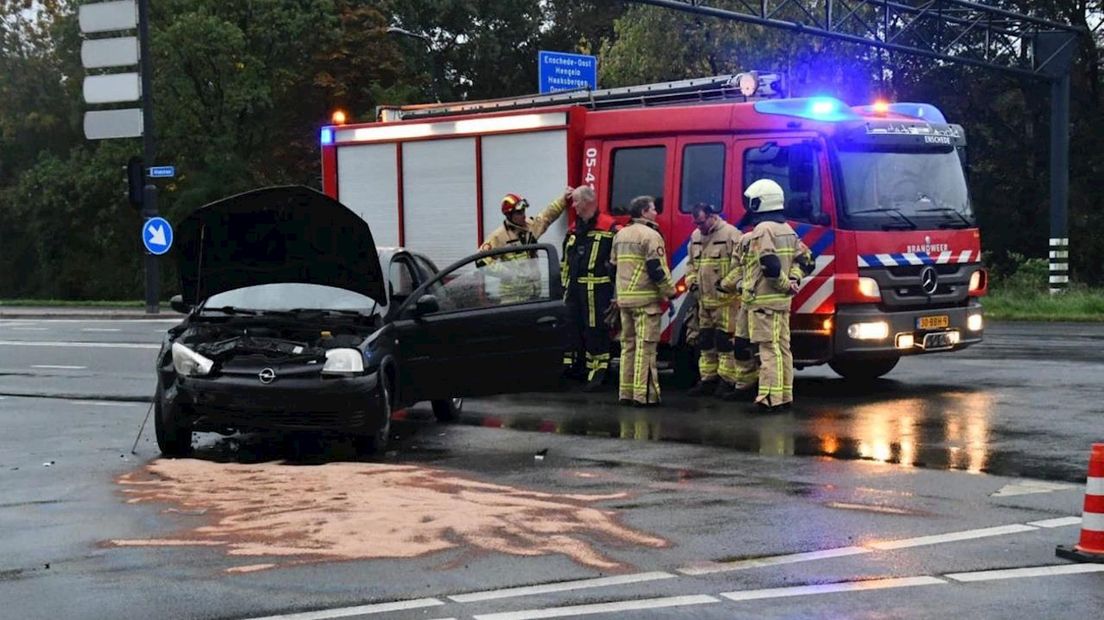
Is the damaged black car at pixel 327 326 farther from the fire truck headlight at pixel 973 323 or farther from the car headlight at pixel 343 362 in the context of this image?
the fire truck headlight at pixel 973 323

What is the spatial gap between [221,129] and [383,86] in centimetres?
565

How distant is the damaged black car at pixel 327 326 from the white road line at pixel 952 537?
426 cm

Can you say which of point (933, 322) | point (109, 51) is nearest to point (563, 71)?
point (109, 51)

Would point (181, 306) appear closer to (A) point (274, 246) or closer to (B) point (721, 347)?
(A) point (274, 246)

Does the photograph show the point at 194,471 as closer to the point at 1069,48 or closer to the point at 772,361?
the point at 772,361

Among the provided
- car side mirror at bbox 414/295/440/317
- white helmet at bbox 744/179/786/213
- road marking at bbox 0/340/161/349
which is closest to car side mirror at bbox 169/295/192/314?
car side mirror at bbox 414/295/440/317

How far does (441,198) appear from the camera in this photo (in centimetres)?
1544

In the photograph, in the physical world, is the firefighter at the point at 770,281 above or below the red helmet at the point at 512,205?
below

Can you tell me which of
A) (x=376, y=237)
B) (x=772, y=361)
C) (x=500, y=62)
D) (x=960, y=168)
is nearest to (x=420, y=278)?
(x=772, y=361)

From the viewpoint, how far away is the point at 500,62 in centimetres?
5706

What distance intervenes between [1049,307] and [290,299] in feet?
57.1

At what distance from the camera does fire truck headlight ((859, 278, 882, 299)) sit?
41.6 feet

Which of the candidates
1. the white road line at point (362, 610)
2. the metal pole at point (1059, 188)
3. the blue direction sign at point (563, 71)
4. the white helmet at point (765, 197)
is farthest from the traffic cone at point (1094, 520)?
the blue direction sign at point (563, 71)

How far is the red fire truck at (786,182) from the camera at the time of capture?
1276cm
